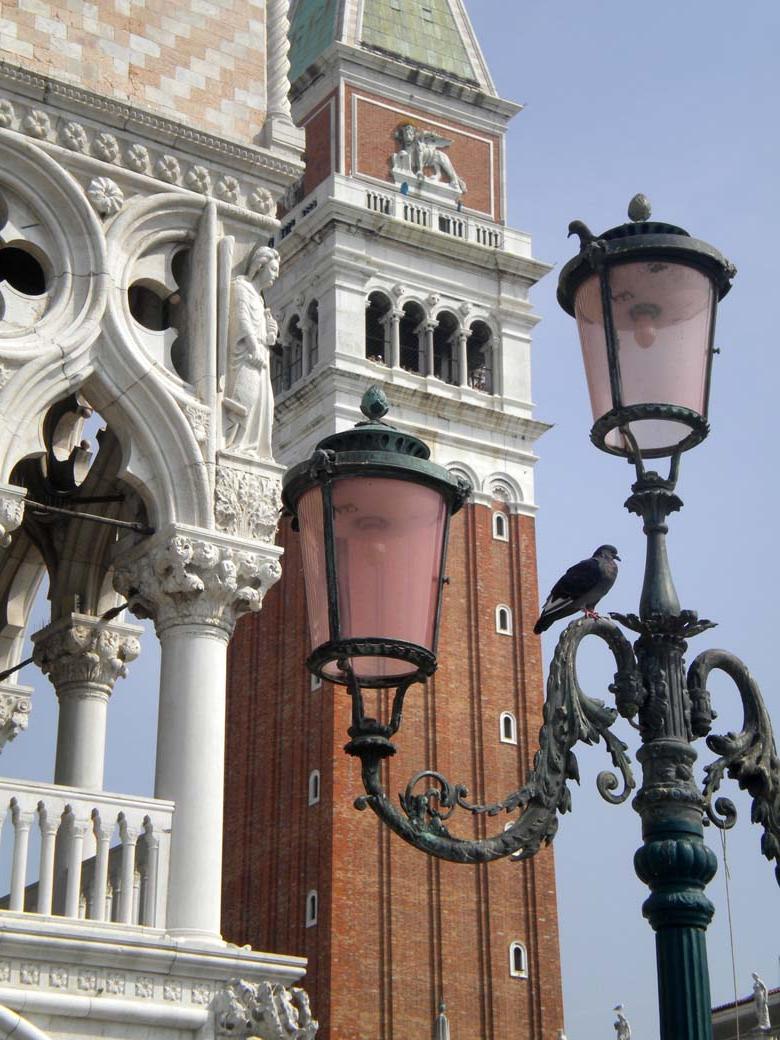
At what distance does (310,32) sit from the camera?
161ft

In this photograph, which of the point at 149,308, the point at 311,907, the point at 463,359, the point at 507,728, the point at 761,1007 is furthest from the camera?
the point at 463,359

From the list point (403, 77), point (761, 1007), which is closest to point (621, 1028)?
point (761, 1007)

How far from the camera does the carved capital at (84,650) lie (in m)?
13.8

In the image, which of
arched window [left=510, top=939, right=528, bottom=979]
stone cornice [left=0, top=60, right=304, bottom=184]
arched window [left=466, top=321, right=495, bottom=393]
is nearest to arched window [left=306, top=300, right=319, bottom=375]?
arched window [left=466, top=321, right=495, bottom=393]

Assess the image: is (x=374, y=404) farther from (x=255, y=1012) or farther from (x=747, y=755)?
(x=255, y=1012)

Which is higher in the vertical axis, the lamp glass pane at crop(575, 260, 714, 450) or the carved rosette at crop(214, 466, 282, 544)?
the carved rosette at crop(214, 466, 282, 544)

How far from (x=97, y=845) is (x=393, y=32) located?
128 ft

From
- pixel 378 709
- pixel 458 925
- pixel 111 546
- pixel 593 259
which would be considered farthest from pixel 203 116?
pixel 458 925

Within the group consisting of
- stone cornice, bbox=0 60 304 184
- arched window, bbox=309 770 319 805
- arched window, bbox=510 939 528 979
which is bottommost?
stone cornice, bbox=0 60 304 184

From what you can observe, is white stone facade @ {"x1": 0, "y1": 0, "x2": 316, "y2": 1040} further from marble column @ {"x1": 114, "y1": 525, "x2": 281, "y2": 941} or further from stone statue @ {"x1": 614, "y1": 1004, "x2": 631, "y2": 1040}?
stone statue @ {"x1": 614, "y1": 1004, "x2": 631, "y2": 1040}

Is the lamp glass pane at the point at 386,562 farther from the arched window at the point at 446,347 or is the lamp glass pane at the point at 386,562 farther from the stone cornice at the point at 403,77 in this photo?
the stone cornice at the point at 403,77

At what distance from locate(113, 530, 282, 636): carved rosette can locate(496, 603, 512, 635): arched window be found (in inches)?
1245

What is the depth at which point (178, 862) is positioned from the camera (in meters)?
11.3

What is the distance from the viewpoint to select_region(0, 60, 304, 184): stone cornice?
1233cm
